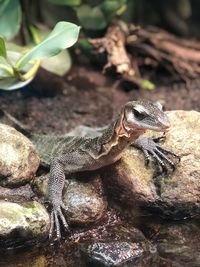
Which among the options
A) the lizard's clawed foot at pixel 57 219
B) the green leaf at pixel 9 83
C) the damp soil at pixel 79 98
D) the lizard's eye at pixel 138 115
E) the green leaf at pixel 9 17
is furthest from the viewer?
the damp soil at pixel 79 98

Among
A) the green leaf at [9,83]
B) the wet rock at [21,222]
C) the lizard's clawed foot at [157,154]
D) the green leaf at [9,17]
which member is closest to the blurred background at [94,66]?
the green leaf at [9,17]

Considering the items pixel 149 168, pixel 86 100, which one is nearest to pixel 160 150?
pixel 149 168

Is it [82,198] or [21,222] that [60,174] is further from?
[21,222]

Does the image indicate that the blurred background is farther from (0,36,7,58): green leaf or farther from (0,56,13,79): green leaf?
(0,36,7,58): green leaf

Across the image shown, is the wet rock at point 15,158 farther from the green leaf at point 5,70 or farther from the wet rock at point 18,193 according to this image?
the green leaf at point 5,70

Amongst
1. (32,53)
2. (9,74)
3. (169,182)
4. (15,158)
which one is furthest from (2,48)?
(169,182)
